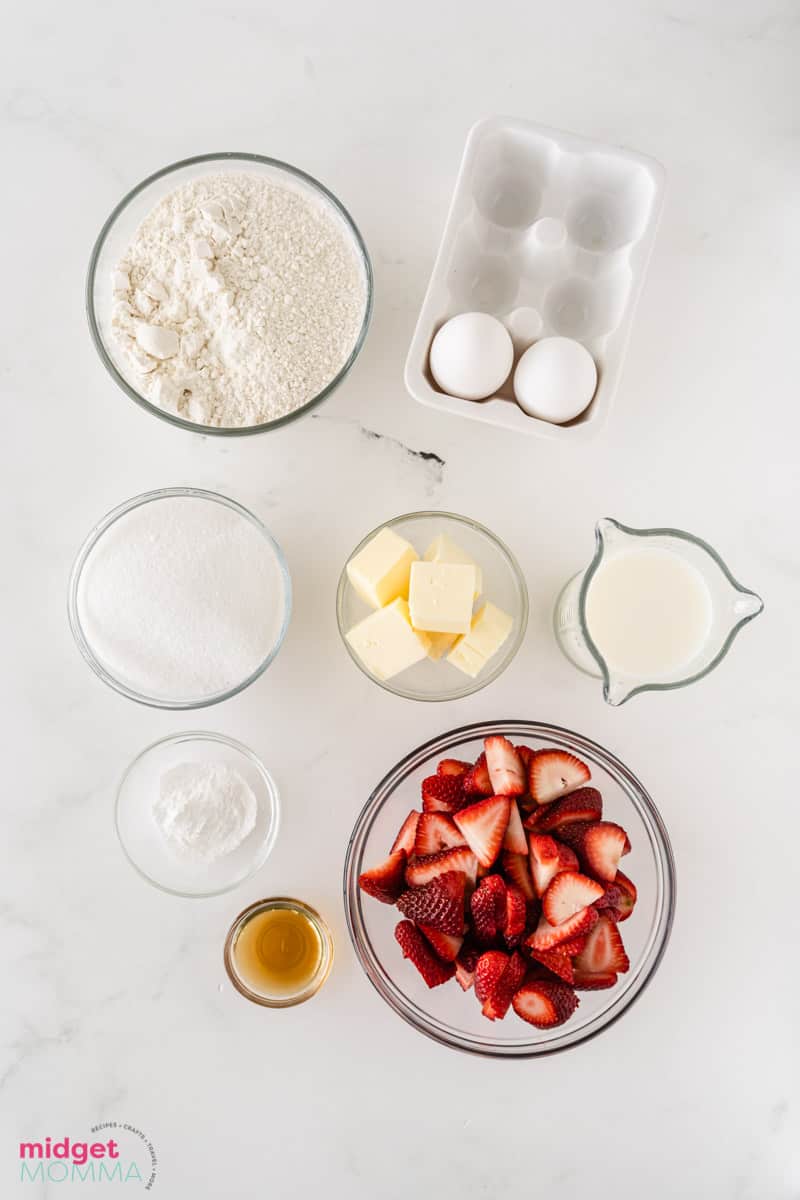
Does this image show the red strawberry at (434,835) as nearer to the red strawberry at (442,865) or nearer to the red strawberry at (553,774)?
the red strawberry at (442,865)

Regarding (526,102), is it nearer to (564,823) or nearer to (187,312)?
(187,312)

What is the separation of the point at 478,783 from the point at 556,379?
1.79 ft

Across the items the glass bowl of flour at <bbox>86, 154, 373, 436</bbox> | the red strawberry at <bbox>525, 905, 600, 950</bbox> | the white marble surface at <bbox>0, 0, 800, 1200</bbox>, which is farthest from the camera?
the white marble surface at <bbox>0, 0, 800, 1200</bbox>

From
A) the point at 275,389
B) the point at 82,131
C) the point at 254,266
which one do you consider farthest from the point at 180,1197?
the point at 82,131

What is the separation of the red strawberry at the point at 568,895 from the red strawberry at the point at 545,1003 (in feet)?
0.29

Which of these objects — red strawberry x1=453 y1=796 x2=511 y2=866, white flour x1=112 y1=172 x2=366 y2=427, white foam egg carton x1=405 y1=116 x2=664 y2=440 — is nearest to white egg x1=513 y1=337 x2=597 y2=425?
white foam egg carton x1=405 y1=116 x2=664 y2=440

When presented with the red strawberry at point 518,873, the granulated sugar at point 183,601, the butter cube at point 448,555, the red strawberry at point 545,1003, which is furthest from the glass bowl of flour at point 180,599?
the red strawberry at point 545,1003

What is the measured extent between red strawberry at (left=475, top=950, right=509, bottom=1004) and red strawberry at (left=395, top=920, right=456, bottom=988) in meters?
0.06

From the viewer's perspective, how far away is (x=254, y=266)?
1156mm

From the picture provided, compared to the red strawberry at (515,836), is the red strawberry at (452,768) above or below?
above

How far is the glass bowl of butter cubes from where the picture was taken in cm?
113

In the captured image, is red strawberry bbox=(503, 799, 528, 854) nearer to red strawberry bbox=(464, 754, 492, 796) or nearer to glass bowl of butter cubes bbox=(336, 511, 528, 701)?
red strawberry bbox=(464, 754, 492, 796)

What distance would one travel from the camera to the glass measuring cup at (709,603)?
3.55 feet

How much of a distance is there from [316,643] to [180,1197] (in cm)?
85
